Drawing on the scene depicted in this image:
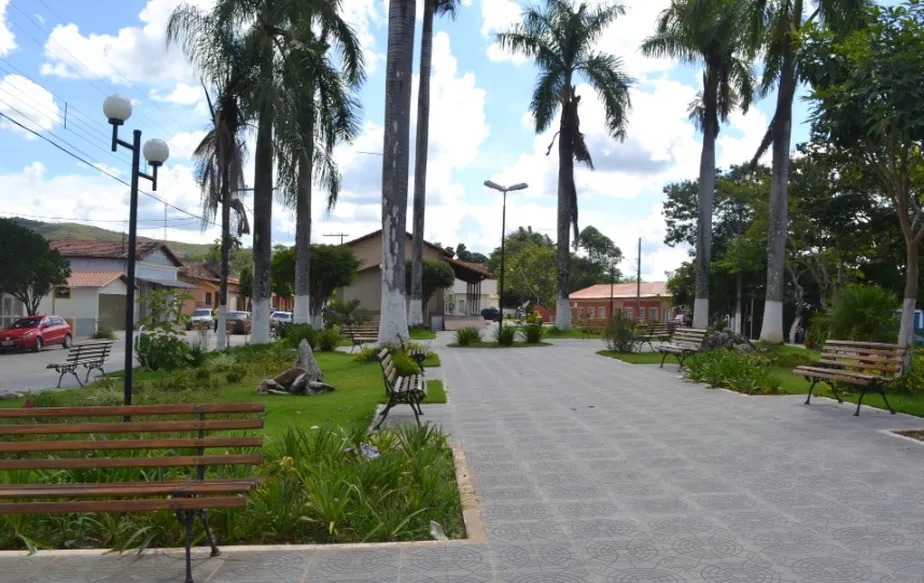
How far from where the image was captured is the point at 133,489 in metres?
4.17

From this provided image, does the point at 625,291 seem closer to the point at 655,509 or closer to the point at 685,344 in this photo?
the point at 685,344

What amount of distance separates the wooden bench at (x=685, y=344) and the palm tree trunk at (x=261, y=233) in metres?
11.7

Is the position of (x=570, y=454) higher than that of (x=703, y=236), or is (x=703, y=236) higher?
(x=703, y=236)

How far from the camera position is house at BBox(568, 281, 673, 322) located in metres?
68.8

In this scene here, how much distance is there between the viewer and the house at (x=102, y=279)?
41312mm

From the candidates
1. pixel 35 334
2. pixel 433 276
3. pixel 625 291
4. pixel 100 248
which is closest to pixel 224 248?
pixel 35 334

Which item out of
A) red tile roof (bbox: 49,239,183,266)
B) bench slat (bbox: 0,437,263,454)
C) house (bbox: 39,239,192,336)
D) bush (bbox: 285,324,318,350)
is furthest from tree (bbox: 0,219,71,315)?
bench slat (bbox: 0,437,263,454)

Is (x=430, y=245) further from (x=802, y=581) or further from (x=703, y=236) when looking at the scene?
(x=802, y=581)

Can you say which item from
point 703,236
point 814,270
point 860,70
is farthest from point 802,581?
point 814,270

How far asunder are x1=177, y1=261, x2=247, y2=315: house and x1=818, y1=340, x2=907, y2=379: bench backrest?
5426 cm

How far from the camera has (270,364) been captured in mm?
15906

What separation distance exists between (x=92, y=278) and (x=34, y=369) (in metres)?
25.4

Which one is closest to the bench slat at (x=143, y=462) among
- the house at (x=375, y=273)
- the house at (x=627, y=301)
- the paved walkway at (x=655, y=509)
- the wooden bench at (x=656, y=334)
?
the paved walkway at (x=655, y=509)

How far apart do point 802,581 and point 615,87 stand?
28065mm
